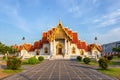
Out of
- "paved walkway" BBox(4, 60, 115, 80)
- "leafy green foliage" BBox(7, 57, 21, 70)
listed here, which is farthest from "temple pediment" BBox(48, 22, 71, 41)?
"paved walkway" BBox(4, 60, 115, 80)

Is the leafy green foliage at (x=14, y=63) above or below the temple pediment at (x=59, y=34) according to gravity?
below

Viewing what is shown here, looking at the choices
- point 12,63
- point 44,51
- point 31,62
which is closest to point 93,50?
point 44,51

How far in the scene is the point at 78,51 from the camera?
5488 cm

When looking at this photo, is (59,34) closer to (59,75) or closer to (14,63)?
(14,63)

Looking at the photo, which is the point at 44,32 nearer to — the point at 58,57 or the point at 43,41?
the point at 43,41

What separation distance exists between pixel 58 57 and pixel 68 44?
4658mm

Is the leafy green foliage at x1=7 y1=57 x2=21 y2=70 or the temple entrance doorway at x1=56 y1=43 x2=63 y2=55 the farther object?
the temple entrance doorway at x1=56 y1=43 x2=63 y2=55

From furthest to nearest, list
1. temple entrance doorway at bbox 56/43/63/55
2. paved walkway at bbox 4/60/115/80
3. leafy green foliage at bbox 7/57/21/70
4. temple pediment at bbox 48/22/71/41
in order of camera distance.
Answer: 1. temple entrance doorway at bbox 56/43/63/55
2. temple pediment at bbox 48/22/71/41
3. leafy green foliage at bbox 7/57/21/70
4. paved walkway at bbox 4/60/115/80

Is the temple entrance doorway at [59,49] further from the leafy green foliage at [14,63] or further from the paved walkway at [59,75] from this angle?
the paved walkway at [59,75]

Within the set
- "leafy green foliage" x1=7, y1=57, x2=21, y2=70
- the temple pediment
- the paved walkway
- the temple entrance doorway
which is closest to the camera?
the paved walkway

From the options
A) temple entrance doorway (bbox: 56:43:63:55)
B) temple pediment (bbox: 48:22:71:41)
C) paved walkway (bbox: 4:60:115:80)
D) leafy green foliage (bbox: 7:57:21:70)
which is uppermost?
temple pediment (bbox: 48:22:71:41)

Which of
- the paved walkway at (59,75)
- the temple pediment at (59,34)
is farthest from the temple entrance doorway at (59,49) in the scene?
the paved walkway at (59,75)

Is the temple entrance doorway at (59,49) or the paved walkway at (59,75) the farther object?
the temple entrance doorway at (59,49)

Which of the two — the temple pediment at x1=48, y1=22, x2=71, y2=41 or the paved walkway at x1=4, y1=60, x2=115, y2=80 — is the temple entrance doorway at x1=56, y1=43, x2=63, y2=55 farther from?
the paved walkway at x1=4, y1=60, x2=115, y2=80
